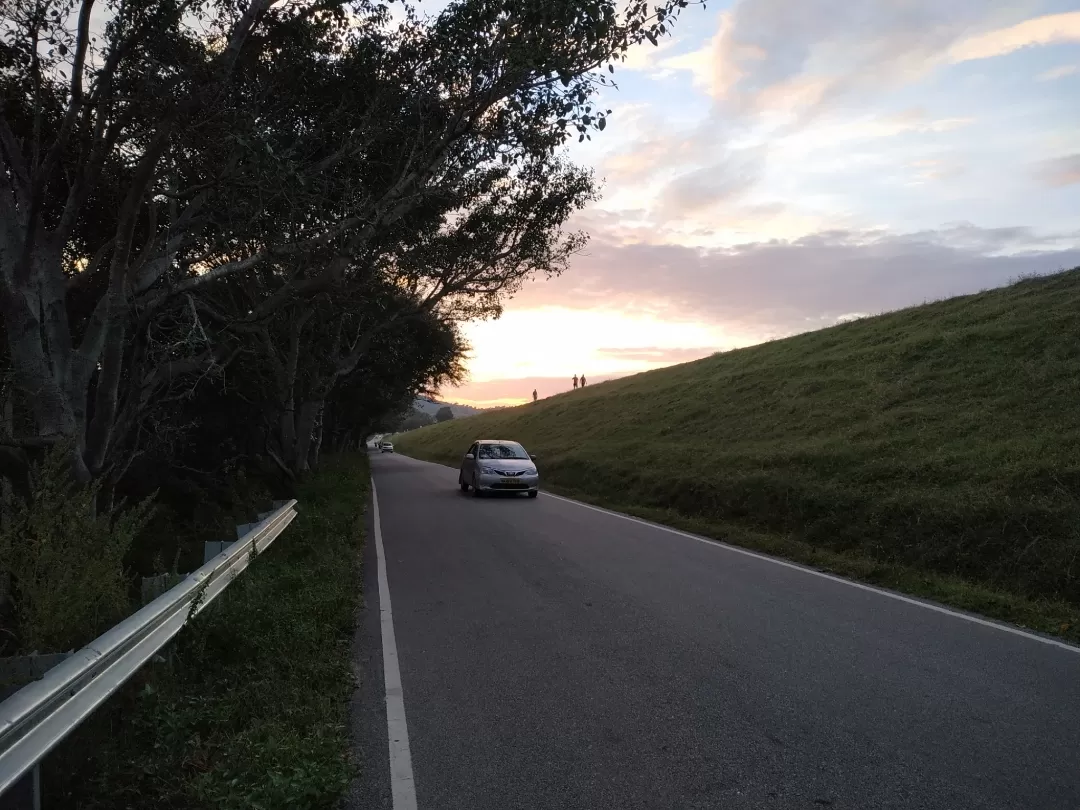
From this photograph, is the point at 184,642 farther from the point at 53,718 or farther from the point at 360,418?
the point at 360,418

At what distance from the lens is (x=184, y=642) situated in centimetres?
593

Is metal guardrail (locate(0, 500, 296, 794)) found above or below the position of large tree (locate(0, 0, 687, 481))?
below

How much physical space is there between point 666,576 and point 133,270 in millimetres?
7355

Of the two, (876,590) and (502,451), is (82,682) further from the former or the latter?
(502,451)

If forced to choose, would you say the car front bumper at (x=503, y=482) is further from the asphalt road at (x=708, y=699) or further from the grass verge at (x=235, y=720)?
the grass verge at (x=235, y=720)

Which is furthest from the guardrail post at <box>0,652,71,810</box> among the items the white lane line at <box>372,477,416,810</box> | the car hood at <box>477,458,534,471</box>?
the car hood at <box>477,458,534,471</box>

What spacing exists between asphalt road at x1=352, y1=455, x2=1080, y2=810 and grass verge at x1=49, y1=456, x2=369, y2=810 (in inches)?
10.6

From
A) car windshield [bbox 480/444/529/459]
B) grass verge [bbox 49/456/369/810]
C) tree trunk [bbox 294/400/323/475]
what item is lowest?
grass verge [bbox 49/456/369/810]

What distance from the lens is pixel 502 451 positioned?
22.9 meters

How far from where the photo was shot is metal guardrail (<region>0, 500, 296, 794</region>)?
297 cm

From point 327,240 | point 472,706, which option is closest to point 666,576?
point 472,706

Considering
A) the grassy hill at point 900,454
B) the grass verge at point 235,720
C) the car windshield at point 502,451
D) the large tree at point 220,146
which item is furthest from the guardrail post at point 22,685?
the car windshield at point 502,451

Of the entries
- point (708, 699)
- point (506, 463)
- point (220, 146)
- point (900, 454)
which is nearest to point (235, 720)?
point (708, 699)

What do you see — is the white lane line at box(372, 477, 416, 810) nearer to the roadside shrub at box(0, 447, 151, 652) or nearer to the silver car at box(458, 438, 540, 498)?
the roadside shrub at box(0, 447, 151, 652)
